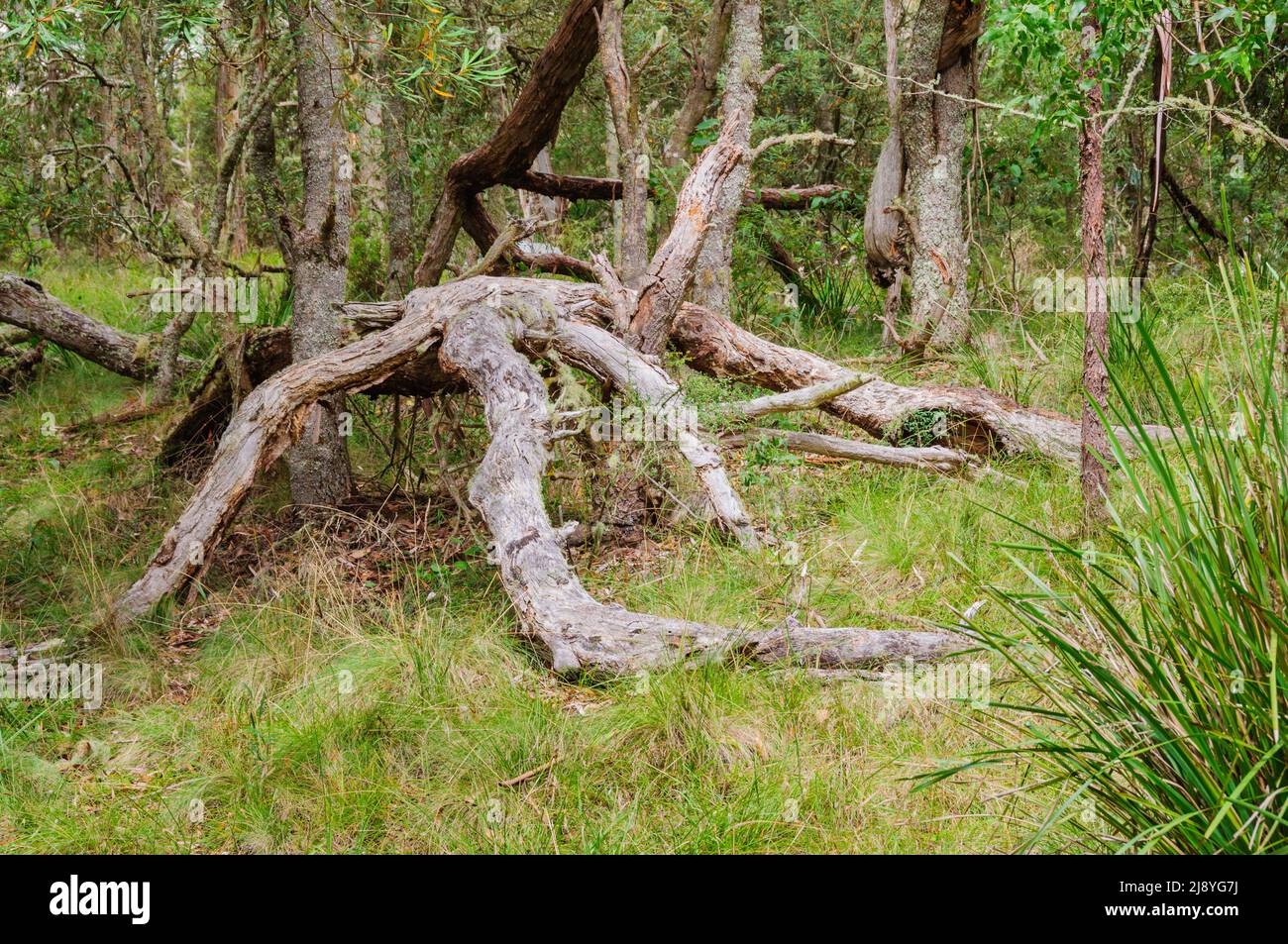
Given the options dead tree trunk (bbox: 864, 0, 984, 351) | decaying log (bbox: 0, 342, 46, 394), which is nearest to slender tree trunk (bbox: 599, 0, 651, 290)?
dead tree trunk (bbox: 864, 0, 984, 351)

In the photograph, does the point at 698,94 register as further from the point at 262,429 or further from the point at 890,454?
the point at 262,429

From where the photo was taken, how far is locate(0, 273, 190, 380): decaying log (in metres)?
7.30

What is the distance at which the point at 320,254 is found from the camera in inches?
237

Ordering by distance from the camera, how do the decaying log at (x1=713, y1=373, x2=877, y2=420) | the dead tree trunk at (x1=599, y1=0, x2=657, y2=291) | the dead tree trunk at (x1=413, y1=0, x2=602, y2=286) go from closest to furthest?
the decaying log at (x1=713, y1=373, x2=877, y2=420) → the dead tree trunk at (x1=599, y1=0, x2=657, y2=291) → the dead tree trunk at (x1=413, y1=0, x2=602, y2=286)

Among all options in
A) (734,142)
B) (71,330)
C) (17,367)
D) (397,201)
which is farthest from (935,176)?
(17,367)

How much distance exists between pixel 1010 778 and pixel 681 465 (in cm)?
295

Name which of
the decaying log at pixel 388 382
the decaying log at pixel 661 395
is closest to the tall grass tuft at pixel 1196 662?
the decaying log at pixel 661 395

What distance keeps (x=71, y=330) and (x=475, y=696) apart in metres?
5.30

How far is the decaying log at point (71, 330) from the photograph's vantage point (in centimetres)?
730

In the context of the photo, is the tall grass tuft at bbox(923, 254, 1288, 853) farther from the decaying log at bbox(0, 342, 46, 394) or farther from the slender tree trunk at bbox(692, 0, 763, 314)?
the decaying log at bbox(0, 342, 46, 394)

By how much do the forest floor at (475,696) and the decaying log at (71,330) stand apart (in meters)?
1.51

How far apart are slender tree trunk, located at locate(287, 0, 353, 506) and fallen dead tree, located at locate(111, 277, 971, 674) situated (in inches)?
21.6

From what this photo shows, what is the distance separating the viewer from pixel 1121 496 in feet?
16.1
